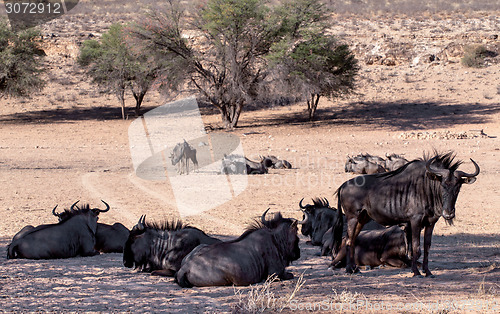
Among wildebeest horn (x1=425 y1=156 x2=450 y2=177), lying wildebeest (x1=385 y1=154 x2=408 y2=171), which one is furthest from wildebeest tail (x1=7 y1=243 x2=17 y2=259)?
lying wildebeest (x1=385 y1=154 x2=408 y2=171)

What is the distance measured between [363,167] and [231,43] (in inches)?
596

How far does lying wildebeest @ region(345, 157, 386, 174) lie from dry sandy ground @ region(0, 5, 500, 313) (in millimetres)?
806

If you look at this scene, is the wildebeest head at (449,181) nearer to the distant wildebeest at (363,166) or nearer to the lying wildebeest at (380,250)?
the lying wildebeest at (380,250)

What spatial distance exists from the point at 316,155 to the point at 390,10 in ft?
140

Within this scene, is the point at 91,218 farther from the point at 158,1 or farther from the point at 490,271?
the point at 158,1

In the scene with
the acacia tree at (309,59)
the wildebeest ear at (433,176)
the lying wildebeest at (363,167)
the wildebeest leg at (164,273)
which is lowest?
the lying wildebeest at (363,167)

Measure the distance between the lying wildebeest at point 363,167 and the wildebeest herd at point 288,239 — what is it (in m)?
9.41

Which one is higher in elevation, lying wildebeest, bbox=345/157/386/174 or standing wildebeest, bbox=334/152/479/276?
standing wildebeest, bbox=334/152/479/276

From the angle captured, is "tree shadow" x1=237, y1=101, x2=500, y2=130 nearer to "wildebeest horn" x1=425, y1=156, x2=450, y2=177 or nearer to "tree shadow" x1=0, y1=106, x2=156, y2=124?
"tree shadow" x1=0, y1=106, x2=156, y2=124

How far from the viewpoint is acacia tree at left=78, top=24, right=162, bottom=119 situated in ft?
110

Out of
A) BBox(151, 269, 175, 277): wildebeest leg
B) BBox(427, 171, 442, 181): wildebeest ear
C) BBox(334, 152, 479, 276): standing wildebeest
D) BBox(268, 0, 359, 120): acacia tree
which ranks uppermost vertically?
BBox(268, 0, 359, 120): acacia tree

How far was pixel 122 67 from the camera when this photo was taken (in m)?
34.3

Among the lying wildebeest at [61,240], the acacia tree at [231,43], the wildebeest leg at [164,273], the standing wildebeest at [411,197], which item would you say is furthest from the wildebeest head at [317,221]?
the acacia tree at [231,43]

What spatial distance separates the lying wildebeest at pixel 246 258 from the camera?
6.39 metres
